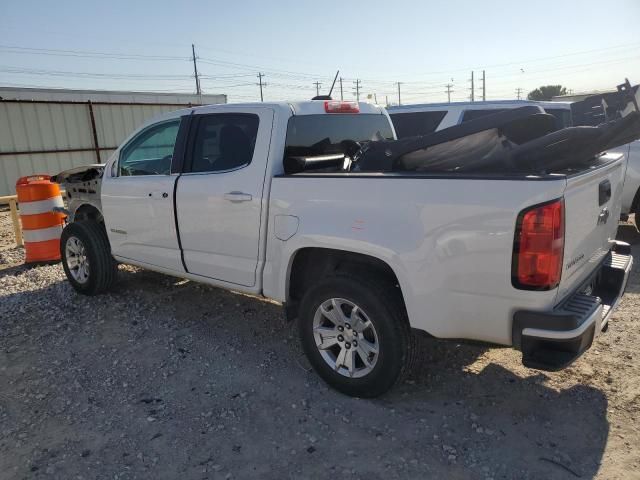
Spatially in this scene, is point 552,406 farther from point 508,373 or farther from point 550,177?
point 550,177

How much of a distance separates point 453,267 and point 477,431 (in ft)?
3.39

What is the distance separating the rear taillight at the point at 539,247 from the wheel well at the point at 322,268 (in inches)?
31.9

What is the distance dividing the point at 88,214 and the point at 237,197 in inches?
113

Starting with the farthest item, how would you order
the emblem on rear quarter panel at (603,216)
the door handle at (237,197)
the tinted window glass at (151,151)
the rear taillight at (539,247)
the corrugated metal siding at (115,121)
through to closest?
the corrugated metal siding at (115,121) < the tinted window glass at (151,151) < the door handle at (237,197) < the emblem on rear quarter panel at (603,216) < the rear taillight at (539,247)

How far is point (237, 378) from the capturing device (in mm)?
3711

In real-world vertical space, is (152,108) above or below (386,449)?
above

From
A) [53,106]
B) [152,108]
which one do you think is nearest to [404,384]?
[53,106]

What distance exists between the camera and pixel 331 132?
4.12 m

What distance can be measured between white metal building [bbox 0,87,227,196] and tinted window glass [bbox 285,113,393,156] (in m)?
11.9

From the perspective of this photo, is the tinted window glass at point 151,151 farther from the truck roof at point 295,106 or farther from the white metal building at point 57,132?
the white metal building at point 57,132

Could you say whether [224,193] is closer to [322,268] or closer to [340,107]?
[322,268]

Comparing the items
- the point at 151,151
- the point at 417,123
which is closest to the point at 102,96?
the point at 417,123

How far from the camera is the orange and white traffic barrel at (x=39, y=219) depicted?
681 centimetres

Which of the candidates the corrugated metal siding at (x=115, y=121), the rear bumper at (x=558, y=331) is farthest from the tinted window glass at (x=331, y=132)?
the corrugated metal siding at (x=115, y=121)
